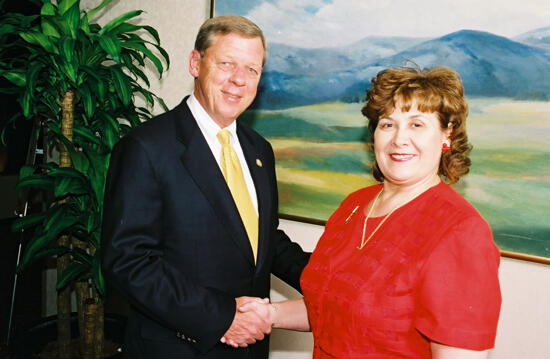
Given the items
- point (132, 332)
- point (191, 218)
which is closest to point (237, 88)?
point (191, 218)

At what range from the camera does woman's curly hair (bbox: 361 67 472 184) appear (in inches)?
50.5

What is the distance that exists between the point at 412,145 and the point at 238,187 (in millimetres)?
647

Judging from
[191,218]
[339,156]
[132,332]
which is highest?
[339,156]

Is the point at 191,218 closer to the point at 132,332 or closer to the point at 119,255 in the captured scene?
the point at 119,255

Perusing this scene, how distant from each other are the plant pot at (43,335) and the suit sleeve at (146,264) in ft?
3.19

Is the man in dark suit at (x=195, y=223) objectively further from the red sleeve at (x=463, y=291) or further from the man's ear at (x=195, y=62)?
the red sleeve at (x=463, y=291)

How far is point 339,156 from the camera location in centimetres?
223

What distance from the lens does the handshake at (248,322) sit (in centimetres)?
152

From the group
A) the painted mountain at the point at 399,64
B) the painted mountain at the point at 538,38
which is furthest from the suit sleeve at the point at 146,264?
the painted mountain at the point at 538,38

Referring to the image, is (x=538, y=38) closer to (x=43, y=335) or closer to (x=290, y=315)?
(x=290, y=315)

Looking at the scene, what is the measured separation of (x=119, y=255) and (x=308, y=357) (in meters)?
1.38

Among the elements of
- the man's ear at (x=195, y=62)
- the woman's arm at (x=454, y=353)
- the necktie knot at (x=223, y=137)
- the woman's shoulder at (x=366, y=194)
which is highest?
the man's ear at (x=195, y=62)

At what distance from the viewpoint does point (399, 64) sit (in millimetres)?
2041

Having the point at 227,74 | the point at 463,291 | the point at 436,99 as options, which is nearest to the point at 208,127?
the point at 227,74
